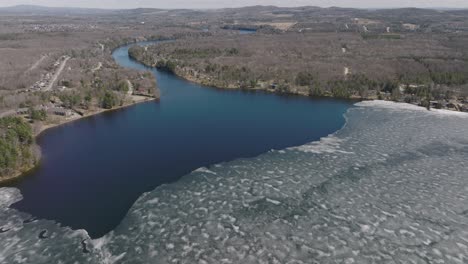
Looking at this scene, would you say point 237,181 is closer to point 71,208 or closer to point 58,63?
point 71,208

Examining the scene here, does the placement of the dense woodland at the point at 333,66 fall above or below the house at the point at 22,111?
above

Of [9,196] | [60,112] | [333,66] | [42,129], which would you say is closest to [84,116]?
[60,112]

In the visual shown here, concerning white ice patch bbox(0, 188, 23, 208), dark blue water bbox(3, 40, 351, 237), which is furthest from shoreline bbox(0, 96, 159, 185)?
white ice patch bbox(0, 188, 23, 208)

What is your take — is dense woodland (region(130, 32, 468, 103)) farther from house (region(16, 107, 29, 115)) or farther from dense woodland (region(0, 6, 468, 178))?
house (region(16, 107, 29, 115))

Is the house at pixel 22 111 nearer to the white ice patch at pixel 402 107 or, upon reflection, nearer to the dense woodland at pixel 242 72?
the dense woodland at pixel 242 72

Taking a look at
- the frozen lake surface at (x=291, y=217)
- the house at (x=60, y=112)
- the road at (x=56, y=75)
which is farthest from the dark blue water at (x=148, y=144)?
the road at (x=56, y=75)

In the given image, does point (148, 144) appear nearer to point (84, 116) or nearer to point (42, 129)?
point (42, 129)
